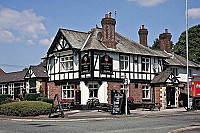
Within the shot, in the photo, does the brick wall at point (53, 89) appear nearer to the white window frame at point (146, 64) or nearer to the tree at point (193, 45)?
the white window frame at point (146, 64)

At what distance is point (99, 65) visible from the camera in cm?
3316

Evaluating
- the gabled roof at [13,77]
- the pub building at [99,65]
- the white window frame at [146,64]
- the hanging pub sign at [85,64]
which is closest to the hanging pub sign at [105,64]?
the pub building at [99,65]

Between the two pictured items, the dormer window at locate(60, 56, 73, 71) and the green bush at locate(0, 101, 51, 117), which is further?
the dormer window at locate(60, 56, 73, 71)

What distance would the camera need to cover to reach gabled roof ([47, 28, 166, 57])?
111 ft

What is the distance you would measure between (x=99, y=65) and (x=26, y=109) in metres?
10.6

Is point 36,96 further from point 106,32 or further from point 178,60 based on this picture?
point 178,60

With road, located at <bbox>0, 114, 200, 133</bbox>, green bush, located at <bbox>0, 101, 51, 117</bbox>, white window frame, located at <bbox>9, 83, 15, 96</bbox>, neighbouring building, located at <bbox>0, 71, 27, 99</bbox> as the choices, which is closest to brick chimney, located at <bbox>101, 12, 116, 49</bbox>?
green bush, located at <bbox>0, 101, 51, 117</bbox>

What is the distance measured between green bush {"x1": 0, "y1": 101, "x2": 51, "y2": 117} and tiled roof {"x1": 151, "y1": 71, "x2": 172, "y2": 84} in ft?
50.3

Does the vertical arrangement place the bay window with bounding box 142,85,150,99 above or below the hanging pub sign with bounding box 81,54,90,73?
below

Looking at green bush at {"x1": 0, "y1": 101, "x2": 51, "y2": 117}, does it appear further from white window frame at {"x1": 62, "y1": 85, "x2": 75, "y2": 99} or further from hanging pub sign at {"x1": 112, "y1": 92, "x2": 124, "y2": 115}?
white window frame at {"x1": 62, "y1": 85, "x2": 75, "y2": 99}

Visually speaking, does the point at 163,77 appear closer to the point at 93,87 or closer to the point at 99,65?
the point at 99,65

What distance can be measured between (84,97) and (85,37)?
6908 mm

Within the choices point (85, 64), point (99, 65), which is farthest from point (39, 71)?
point (99, 65)

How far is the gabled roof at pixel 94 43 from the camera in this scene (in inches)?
1332
